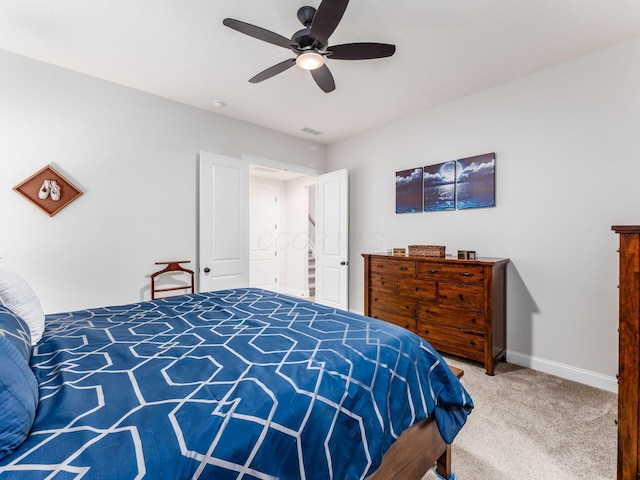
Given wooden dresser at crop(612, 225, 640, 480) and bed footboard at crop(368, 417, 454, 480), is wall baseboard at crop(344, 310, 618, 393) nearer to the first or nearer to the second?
wooden dresser at crop(612, 225, 640, 480)

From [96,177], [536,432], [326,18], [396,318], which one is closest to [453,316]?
[396,318]

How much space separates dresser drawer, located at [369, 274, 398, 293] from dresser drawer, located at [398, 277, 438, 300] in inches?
2.7

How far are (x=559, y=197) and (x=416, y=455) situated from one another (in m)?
2.53

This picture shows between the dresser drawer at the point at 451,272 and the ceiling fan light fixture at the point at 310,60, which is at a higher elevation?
the ceiling fan light fixture at the point at 310,60

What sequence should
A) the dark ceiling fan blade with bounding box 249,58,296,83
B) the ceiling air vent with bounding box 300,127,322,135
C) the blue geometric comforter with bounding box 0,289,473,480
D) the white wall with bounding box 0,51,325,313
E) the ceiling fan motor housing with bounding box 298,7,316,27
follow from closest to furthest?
the blue geometric comforter with bounding box 0,289,473,480 → the ceiling fan motor housing with bounding box 298,7,316,27 → the dark ceiling fan blade with bounding box 249,58,296,83 → the white wall with bounding box 0,51,325,313 → the ceiling air vent with bounding box 300,127,322,135

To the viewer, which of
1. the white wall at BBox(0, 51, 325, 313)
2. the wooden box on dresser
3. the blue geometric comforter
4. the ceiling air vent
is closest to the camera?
the blue geometric comforter

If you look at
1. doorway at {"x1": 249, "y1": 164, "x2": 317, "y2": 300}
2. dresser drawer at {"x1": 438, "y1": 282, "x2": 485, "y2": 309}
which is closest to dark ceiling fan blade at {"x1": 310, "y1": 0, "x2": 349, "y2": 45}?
dresser drawer at {"x1": 438, "y1": 282, "x2": 485, "y2": 309}

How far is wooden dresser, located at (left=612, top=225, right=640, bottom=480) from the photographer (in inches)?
53.9

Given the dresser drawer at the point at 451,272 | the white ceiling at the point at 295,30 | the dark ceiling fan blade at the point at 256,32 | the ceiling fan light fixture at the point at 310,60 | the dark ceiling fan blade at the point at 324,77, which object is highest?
the white ceiling at the point at 295,30

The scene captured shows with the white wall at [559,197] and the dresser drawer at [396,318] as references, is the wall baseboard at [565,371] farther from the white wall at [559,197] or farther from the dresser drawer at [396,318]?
the dresser drawer at [396,318]

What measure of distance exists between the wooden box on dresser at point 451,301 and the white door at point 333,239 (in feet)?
3.24

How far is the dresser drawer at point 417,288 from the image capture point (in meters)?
3.01

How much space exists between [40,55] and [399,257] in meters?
3.81

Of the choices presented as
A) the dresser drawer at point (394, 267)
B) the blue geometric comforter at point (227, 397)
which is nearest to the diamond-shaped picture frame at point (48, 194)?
the blue geometric comforter at point (227, 397)
